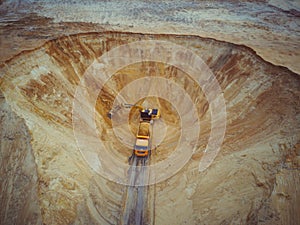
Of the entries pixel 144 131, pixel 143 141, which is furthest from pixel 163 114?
pixel 143 141

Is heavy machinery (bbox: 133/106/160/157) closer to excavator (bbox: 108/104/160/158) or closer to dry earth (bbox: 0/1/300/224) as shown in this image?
excavator (bbox: 108/104/160/158)

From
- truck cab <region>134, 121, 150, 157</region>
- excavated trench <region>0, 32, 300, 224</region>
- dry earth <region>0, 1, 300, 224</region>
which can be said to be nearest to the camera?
excavated trench <region>0, 32, 300, 224</region>

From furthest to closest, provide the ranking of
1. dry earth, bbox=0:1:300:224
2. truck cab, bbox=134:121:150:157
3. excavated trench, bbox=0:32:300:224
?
truck cab, bbox=134:121:150:157
dry earth, bbox=0:1:300:224
excavated trench, bbox=0:32:300:224

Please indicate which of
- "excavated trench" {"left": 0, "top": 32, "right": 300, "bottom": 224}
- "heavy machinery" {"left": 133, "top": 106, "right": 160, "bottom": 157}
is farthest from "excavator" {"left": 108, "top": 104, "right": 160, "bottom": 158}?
"excavated trench" {"left": 0, "top": 32, "right": 300, "bottom": 224}

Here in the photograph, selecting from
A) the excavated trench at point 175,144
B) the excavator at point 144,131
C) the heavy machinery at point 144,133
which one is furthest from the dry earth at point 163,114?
the heavy machinery at point 144,133

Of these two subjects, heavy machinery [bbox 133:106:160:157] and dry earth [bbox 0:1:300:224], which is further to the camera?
heavy machinery [bbox 133:106:160:157]

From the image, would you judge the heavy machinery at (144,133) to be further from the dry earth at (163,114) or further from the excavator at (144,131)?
the dry earth at (163,114)

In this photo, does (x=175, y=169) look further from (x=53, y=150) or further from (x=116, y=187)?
(x=53, y=150)

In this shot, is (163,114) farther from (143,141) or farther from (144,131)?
(143,141)
